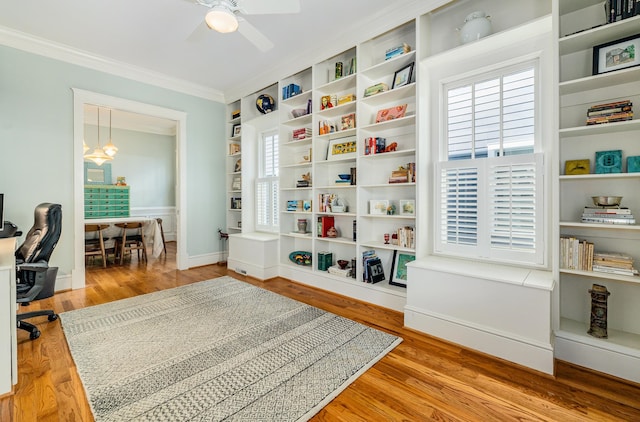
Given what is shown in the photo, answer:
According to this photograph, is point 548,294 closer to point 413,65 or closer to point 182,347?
point 413,65

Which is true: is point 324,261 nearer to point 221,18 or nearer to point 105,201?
point 221,18

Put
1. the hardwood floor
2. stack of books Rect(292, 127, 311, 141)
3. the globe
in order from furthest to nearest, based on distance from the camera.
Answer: the globe < stack of books Rect(292, 127, 311, 141) < the hardwood floor

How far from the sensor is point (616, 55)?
195 centimetres

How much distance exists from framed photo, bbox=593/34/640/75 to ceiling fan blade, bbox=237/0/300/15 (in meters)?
2.10

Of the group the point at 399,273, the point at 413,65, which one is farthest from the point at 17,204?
the point at 413,65

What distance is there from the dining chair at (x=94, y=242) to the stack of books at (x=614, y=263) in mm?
6238

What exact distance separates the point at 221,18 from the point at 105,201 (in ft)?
21.5

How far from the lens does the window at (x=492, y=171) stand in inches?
92.4

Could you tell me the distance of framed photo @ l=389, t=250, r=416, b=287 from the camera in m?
3.13

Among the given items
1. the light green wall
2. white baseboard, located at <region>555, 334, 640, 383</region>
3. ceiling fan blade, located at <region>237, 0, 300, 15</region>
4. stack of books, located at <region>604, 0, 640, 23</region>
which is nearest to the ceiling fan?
ceiling fan blade, located at <region>237, 0, 300, 15</region>

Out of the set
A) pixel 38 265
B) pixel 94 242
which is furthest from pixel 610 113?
pixel 94 242

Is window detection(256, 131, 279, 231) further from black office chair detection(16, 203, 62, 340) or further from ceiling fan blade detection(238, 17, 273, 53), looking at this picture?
black office chair detection(16, 203, 62, 340)

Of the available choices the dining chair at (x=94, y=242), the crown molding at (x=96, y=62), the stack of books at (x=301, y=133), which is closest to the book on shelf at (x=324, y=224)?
the stack of books at (x=301, y=133)

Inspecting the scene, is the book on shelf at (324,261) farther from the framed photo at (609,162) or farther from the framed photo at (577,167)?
the framed photo at (609,162)
